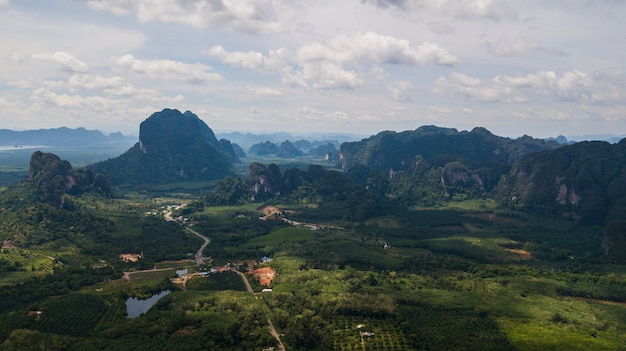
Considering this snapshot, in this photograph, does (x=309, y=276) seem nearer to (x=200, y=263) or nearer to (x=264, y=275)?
(x=264, y=275)

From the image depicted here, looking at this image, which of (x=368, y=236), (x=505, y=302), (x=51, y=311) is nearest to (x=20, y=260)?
(x=51, y=311)

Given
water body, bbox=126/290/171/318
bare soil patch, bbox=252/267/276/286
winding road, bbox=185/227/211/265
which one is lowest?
water body, bbox=126/290/171/318

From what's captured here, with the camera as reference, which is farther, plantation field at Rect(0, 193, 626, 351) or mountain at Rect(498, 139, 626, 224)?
mountain at Rect(498, 139, 626, 224)

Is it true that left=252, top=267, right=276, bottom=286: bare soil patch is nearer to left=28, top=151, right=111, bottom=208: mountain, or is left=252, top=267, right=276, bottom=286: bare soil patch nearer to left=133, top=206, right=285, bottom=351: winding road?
left=133, top=206, right=285, bottom=351: winding road

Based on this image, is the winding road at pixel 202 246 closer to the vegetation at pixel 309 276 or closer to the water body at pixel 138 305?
the vegetation at pixel 309 276

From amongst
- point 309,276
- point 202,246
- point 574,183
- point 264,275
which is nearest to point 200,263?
point 202,246

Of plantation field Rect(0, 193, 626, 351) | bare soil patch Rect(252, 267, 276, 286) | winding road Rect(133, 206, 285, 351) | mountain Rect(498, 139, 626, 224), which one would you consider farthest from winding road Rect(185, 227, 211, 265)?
mountain Rect(498, 139, 626, 224)
